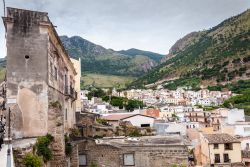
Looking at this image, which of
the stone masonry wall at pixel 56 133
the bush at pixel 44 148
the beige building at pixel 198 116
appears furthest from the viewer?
the beige building at pixel 198 116

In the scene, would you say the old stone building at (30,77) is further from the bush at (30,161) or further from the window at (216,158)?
the window at (216,158)

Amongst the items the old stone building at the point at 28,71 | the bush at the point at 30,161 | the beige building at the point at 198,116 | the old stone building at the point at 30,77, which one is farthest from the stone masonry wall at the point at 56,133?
the beige building at the point at 198,116

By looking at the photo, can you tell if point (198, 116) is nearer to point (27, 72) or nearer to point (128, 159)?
point (128, 159)

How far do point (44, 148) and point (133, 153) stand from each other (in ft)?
33.4

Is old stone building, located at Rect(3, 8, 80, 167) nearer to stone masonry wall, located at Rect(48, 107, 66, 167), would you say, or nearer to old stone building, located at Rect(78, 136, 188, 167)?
stone masonry wall, located at Rect(48, 107, 66, 167)

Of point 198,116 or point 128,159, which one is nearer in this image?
point 128,159

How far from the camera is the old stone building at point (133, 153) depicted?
84.3 feet

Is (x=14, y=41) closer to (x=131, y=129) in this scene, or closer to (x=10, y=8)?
(x=10, y=8)

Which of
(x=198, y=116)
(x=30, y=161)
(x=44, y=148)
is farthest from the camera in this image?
(x=198, y=116)

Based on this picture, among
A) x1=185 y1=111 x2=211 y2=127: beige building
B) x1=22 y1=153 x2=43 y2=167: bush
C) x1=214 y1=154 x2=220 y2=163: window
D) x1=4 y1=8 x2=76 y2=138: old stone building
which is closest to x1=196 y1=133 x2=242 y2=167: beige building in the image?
x1=214 y1=154 x2=220 y2=163: window

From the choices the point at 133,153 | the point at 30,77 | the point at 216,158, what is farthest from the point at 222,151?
the point at 30,77

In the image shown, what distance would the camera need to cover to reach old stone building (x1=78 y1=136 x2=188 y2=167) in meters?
25.7

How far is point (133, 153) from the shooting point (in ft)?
85.5

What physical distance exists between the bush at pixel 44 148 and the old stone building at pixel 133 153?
884 cm
